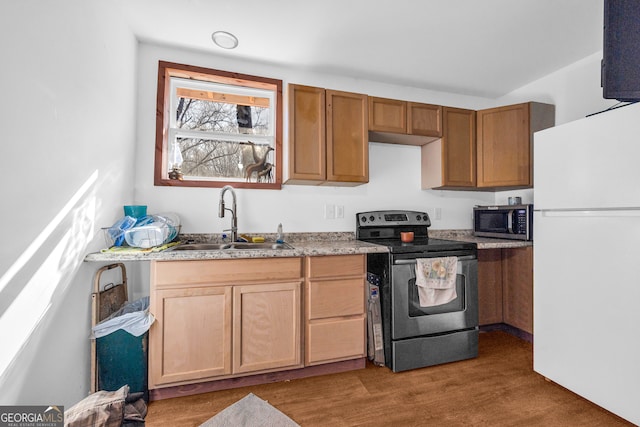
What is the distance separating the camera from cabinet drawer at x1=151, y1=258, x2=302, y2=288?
1.68 metres

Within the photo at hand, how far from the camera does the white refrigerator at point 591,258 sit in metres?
1.43

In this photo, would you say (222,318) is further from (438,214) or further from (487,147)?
(487,147)

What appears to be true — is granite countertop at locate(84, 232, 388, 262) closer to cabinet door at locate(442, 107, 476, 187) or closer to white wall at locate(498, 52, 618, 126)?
cabinet door at locate(442, 107, 476, 187)

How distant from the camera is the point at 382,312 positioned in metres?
2.16

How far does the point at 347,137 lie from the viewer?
240 cm

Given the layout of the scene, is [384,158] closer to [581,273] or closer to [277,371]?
[581,273]

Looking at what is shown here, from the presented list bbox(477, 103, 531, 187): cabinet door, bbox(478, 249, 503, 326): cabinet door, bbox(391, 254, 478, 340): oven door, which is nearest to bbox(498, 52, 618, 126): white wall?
bbox(477, 103, 531, 187): cabinet door

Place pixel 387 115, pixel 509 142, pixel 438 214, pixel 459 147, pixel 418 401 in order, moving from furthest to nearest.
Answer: pixel 438 214, pixel 459 147, pixel 509 142, pixel 387 115, pixel 418 401

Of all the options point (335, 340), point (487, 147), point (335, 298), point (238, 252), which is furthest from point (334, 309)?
point (487, 147)

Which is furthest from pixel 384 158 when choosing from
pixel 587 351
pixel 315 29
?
pixel 587 351

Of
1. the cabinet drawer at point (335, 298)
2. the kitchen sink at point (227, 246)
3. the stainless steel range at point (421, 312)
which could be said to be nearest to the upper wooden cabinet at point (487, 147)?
the stainless steel range at point (421, 312)

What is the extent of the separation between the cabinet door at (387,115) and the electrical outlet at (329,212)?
811mm

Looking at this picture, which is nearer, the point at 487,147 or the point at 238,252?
the point at 238,252

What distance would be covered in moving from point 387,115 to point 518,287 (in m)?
2.10
